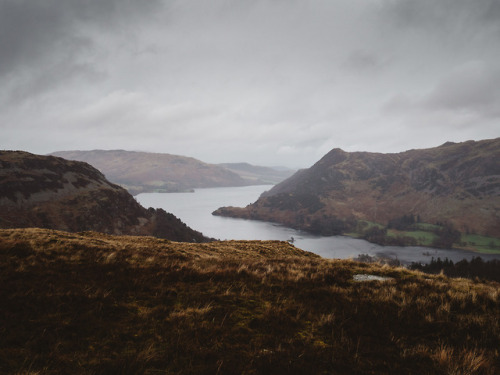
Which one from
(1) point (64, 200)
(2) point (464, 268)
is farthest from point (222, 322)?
(2) point (464, 268)

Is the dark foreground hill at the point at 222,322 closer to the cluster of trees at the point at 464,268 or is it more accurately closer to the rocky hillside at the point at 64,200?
the rocky hillside at the point at 64,200

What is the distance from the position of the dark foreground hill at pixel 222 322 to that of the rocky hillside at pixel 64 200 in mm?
71152

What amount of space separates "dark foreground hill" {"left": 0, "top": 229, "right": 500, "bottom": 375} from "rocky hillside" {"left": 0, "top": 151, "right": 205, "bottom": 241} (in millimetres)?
71152

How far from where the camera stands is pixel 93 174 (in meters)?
110

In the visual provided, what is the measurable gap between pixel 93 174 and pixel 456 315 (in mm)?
130223

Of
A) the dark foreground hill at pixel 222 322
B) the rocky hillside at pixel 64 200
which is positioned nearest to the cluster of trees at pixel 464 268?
the rocky hillside at pixel 64 200

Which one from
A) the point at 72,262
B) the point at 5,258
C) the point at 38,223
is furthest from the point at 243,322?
the point at 38,223

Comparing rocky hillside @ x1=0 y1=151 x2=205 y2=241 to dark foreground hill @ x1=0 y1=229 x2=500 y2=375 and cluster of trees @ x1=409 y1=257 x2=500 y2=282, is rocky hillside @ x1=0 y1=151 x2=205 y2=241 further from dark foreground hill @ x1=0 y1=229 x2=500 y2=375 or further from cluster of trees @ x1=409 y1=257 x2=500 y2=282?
cluster of trees @ x1=409 y1=257 x2=500 y2=282

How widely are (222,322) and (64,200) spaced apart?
102 metres

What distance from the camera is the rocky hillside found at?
72500 mm

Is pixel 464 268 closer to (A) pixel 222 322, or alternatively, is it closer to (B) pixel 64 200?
(A) pixel 222 322

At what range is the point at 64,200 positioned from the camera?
84.0m

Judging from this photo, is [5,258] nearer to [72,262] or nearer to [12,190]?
[72,262]

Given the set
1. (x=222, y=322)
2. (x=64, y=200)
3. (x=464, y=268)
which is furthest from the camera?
(x=464, y=268)
